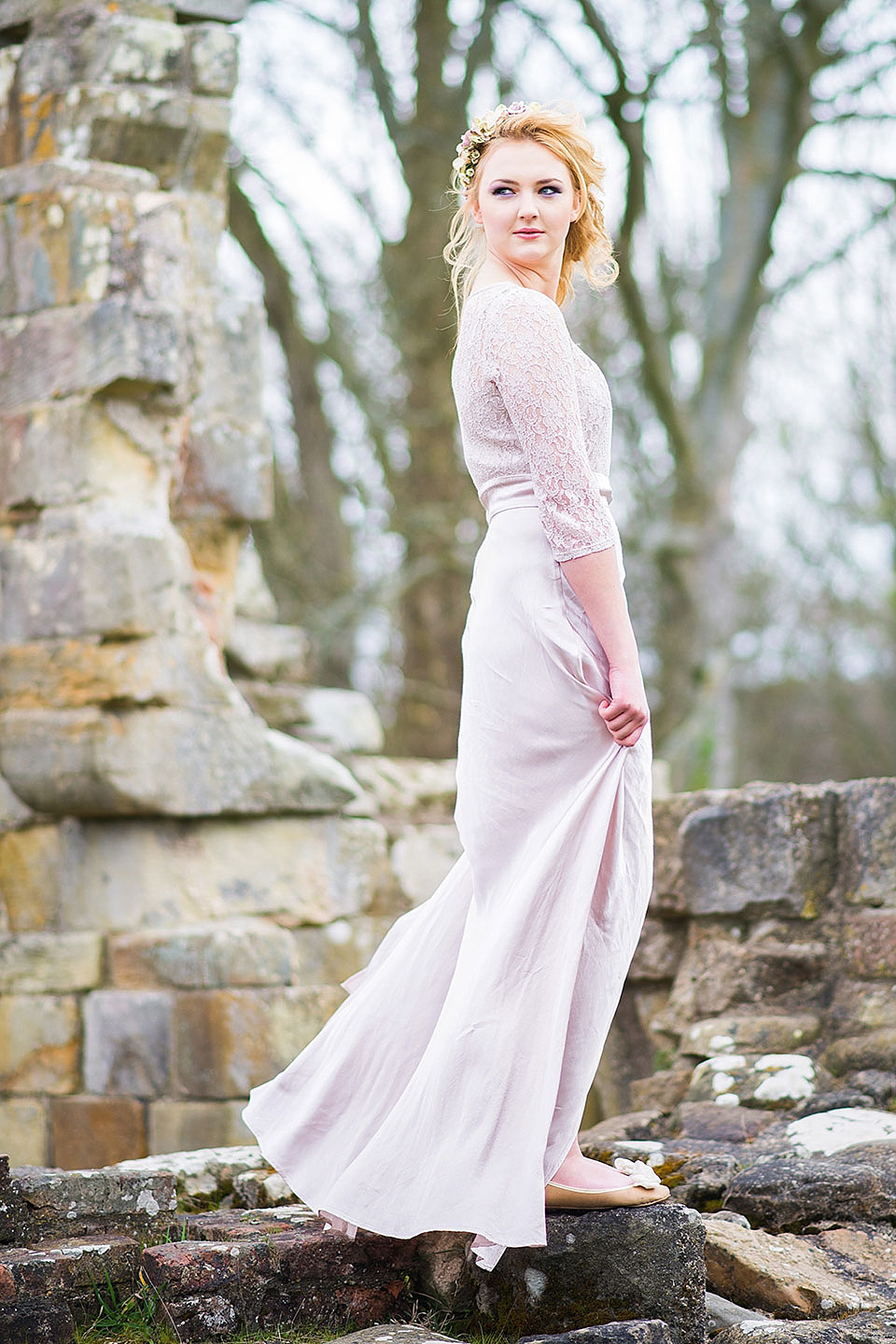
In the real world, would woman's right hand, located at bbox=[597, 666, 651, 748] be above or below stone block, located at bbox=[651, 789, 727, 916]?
above

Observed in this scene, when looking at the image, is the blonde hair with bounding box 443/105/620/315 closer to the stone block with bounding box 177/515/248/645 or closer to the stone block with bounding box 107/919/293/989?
the stone block with bounding box 107/919/293/989

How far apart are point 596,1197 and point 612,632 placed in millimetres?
961

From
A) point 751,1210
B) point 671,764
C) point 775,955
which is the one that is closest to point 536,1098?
point 751,1210

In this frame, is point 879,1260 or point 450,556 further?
point 450,556

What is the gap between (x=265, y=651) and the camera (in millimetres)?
6719

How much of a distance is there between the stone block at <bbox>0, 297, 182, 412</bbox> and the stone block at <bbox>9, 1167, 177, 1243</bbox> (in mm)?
2804

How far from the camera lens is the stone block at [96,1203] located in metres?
2.89

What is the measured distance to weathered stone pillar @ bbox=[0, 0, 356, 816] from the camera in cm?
501

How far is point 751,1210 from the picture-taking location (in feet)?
10.9

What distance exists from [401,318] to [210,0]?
19.4 ft

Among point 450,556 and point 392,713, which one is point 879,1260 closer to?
point 450,556

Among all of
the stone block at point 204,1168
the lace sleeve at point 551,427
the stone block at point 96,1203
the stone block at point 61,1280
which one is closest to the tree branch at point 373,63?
the stone block at point 204,1168

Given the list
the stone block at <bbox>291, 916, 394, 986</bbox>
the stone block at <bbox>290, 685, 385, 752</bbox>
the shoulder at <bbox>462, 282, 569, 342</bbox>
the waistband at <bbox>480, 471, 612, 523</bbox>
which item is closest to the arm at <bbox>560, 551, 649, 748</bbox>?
the waistband at <bbox>480, 471, 612, 523</bbox>

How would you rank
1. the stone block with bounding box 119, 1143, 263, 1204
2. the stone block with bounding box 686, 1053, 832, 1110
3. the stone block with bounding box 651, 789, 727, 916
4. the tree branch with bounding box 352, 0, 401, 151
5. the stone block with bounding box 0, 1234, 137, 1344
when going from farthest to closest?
1. the tree branch with bounding box 352, 0, 401, 151
2. the stone block with bounding box 651, 789, 727, 916
3. the stone block with bounding box 686, 1053, 832, 1110
4. the stone block with bounding box 119, 1143, 263, 1204
5. the stone block with bounding box 0, 1234, 137, 1344
